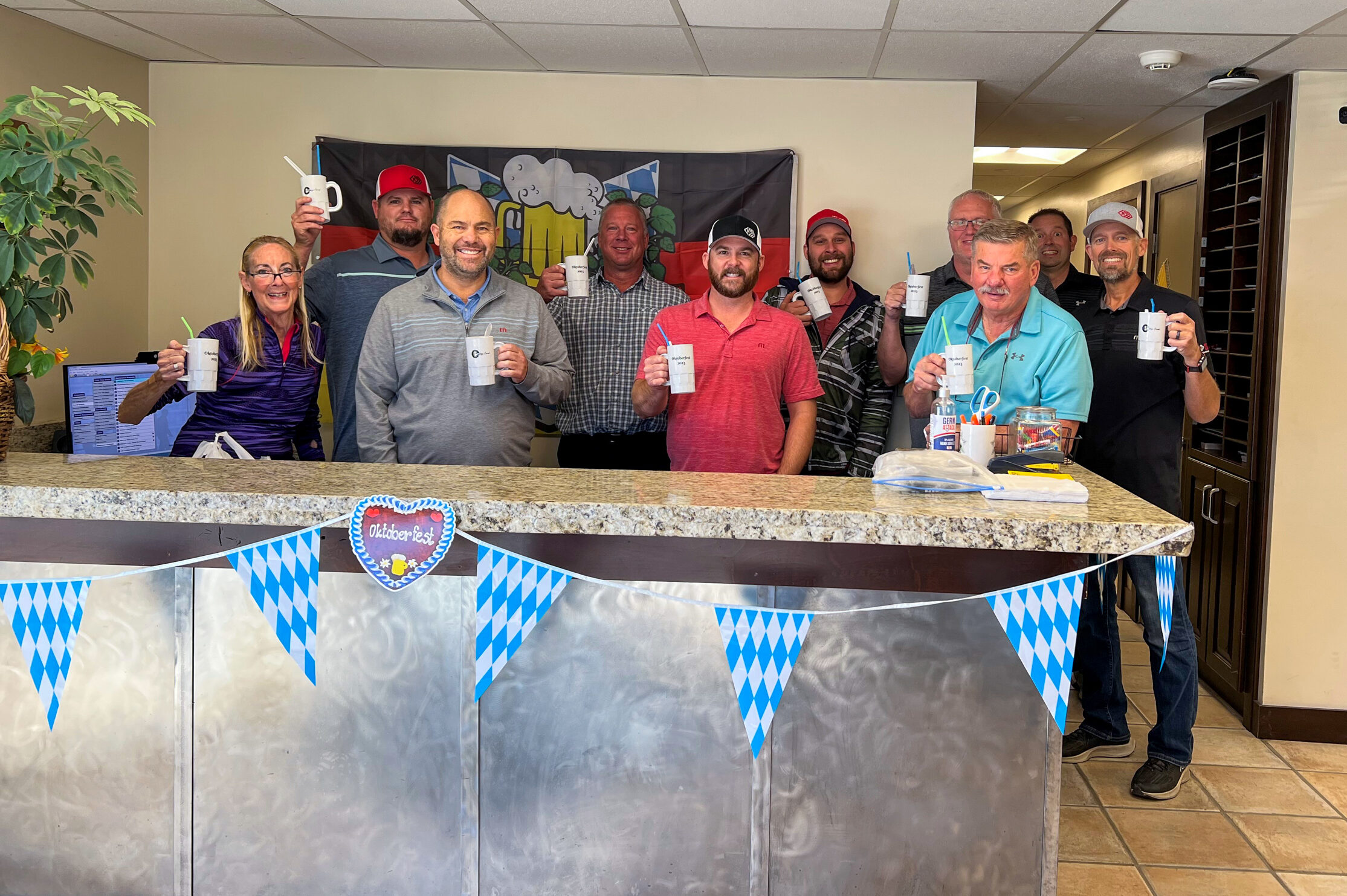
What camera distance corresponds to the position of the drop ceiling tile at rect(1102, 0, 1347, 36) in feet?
9.77

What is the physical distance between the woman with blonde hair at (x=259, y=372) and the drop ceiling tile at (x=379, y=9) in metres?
0.83

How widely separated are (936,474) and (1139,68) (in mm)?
2645

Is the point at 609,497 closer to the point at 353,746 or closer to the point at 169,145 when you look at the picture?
the point at 353,746

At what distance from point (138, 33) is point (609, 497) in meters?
2.97

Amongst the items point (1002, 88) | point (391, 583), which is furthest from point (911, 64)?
point (391, 583)

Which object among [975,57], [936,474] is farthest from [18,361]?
[975,57]

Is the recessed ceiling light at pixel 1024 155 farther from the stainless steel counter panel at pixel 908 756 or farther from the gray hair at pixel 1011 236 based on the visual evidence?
the stainless steel counter panel at pixel 908 756

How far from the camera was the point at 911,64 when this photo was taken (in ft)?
12.5

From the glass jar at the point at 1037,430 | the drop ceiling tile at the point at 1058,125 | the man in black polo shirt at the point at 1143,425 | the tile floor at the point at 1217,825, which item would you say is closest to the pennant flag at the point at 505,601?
the glass jar at the point at 1037,430

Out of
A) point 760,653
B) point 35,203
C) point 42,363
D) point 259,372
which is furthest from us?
point 259,372

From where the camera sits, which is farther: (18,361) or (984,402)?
(984,402)

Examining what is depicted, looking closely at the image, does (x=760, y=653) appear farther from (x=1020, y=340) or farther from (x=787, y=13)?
(x=787, y=13)

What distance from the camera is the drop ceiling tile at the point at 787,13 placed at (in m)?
3.08

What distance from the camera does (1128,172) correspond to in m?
5.84
